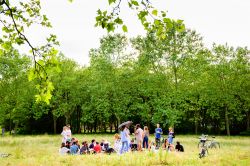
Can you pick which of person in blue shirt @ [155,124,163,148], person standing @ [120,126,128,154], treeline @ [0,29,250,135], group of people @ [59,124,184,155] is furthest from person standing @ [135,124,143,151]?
treeline @ [0,29,250,135]

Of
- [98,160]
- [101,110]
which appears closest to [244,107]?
[101,110]

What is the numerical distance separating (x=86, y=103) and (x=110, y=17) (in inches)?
2144

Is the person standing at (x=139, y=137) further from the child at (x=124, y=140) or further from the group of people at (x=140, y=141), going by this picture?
the child at (x=124, y=140)

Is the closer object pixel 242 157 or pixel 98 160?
pixel 98 160

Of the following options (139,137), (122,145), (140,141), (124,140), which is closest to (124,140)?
(124,140)

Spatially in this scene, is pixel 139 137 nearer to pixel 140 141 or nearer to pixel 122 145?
pixel 140 141

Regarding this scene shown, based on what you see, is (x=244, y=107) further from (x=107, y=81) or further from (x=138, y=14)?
(x=138, y=14)

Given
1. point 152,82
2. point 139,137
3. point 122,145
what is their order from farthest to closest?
point 152,82
point 139,137
point 122,145

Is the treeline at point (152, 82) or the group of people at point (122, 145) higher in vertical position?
the treeline at point (152, 82)

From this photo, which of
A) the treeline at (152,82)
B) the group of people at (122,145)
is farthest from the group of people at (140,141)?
the treeline at (152,82)

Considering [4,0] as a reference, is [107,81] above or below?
above

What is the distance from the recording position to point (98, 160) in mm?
15258

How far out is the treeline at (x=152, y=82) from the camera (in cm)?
4959

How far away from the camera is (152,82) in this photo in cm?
5331
